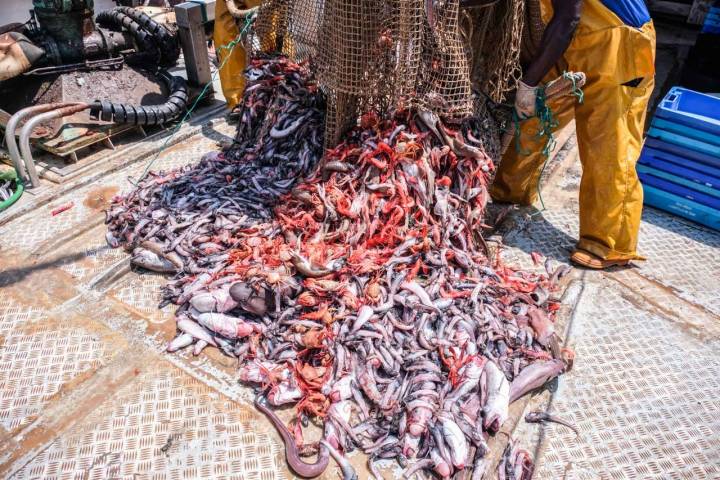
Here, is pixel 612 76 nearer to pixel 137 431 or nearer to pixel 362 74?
pixel 362 74

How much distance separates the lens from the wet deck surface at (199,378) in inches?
130

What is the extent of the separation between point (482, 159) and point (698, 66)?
699 centimetres

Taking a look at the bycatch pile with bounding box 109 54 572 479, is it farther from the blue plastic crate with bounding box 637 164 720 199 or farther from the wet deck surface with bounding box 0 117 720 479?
the blue plastic crate with bounding box 637 164 720 199

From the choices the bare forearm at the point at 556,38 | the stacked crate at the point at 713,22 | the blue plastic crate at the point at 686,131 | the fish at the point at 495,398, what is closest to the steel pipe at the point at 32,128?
the bare forearm at the point at 556,38

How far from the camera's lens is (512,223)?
5.63 metres

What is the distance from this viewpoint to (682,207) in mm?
5781

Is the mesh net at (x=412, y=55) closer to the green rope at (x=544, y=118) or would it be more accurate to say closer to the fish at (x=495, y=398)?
the green rope at (x=544, y=118)

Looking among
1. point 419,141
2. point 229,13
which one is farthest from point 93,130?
point 419,141

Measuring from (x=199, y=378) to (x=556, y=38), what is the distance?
13.8ft

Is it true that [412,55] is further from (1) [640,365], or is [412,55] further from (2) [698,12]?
(2) [698,12]

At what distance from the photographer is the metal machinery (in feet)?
19.6

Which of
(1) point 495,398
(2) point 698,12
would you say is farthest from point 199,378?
(2) point 698,12

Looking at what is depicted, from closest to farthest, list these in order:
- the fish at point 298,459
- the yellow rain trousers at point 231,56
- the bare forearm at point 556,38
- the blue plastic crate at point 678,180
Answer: the fish at point 298,459
the bare forearm at point 556,38
the blue plastic crate at point 678,180
the yellow rain trousers at point 231,56

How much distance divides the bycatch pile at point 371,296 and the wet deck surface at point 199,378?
252 millimetres
